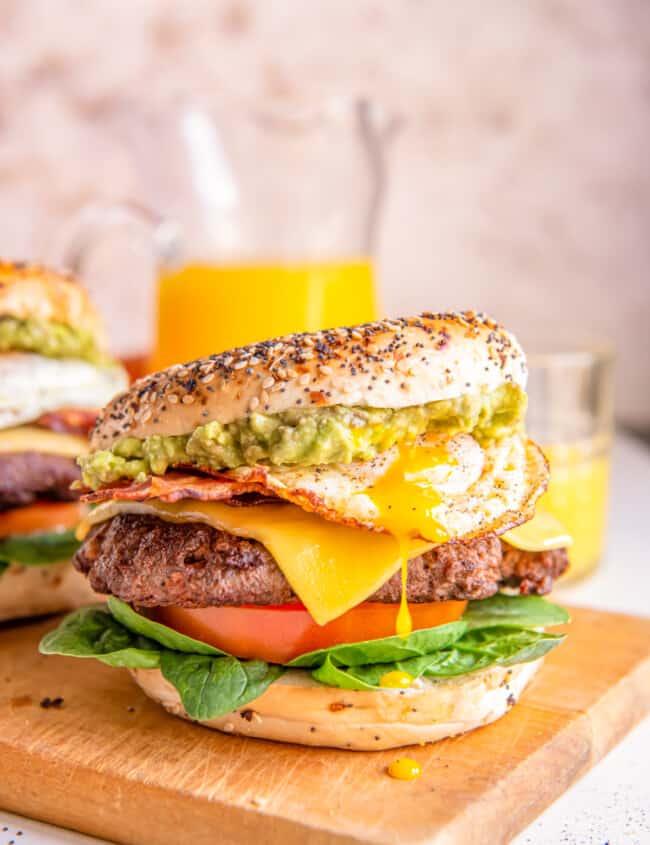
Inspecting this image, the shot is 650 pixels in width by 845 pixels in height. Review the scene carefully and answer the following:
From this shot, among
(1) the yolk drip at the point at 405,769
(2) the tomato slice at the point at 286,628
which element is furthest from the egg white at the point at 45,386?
(1) the yolk drip at the point at 405,769

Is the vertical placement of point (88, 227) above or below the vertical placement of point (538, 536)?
above

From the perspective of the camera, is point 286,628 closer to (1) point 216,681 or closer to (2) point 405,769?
(1) point 216,681

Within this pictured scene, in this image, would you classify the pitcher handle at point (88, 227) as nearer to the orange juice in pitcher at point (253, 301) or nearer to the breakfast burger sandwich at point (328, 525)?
the orange juice in pitcher at point (253, 301)

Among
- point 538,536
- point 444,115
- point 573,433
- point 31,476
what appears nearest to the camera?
point 538,536

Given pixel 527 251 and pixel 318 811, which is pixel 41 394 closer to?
pixel 318 811

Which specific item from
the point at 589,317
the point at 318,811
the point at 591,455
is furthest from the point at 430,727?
the point at 589,317

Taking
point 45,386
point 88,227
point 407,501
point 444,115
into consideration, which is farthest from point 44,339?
point 444,115

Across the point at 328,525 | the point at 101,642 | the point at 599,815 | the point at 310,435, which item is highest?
the point at 310,435
